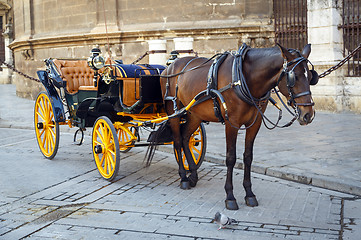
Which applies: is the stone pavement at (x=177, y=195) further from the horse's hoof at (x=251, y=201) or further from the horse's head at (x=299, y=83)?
the horse's head at (x=299, y=83)

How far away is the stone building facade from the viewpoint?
1305 centimetres

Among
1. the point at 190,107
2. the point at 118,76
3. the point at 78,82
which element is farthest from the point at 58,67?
the point at 190,107

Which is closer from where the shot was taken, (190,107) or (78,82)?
(190,107)

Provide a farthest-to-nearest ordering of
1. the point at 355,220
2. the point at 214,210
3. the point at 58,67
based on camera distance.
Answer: the point at 58,67
the point at 214,210
the point at 355,220

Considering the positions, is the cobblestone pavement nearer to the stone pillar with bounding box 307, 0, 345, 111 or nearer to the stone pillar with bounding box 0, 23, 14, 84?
the stone pillar with bounding box 307, 0, 345, 111

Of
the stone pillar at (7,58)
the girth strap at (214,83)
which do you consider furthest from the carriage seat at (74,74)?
the stone pillar at (7,58)

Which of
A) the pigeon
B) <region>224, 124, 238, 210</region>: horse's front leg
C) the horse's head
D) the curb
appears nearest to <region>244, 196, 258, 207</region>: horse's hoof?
<region>224, 124, 238, 210</region>: horse's front leg

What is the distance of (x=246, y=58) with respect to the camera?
5.79 metres

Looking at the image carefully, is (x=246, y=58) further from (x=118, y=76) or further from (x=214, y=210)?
(x=118, y=76)

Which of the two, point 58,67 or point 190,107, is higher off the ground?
point 58,67

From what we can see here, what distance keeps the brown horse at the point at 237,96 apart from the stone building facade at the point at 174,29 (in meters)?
5.94

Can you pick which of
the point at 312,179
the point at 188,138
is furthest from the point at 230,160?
the point at 312,179

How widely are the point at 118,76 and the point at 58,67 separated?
1.67 metres

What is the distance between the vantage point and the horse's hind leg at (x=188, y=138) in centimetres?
669
